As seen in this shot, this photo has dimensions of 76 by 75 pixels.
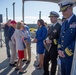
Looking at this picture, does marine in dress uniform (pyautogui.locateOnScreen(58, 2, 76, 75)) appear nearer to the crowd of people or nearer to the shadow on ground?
the crowd of people

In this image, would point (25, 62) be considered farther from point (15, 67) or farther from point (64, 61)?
point (64, 61)

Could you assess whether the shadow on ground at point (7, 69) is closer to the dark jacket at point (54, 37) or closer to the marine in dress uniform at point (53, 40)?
the marine in dress uniform at point (53, 40)

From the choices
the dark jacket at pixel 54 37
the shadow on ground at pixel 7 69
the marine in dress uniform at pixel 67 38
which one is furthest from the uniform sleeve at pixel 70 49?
the shadow on ground at pixel 7 69

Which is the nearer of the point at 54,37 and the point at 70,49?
the point at 70,49

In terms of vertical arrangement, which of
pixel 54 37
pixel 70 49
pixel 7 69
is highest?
pixel 54 37

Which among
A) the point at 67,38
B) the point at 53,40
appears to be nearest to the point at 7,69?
the point at 53,40

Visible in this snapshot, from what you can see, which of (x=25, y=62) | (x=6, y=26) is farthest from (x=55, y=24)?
(x=6, y=26)

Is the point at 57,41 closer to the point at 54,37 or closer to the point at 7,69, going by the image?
the point at 54,37

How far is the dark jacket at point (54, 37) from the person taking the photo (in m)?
4.53

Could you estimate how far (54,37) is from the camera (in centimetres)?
458

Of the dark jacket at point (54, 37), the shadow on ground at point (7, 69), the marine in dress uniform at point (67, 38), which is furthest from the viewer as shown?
the shadow on ground at point (7, 69)

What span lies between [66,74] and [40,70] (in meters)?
2.89

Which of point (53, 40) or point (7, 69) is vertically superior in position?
point (53, 40)

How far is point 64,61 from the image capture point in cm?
344
